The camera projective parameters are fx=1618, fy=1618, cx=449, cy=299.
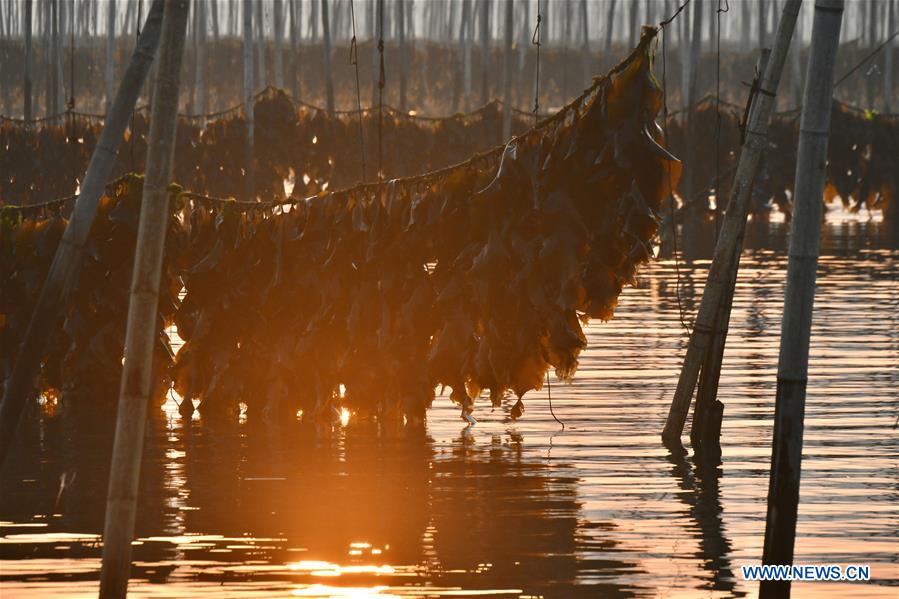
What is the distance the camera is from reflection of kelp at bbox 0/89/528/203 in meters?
35.7

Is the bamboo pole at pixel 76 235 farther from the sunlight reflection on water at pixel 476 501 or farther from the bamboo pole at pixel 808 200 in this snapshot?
the bamboo pole at pixel 808 200

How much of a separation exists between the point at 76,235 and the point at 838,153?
34.5 m

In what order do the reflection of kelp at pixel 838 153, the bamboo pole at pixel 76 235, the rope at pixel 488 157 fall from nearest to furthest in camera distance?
the bamboo pole at pixel 76 235 < the rope at pixel 488 157 < the reflection of kelp at pixel 838 153

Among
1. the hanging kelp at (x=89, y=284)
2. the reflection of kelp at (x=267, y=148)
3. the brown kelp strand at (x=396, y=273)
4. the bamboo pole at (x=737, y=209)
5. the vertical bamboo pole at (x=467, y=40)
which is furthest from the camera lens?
the vertical bamboo pole at (x=467, y=40)

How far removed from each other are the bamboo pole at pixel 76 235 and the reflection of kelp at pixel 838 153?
32925 mm

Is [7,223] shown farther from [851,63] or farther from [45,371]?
[851,63]

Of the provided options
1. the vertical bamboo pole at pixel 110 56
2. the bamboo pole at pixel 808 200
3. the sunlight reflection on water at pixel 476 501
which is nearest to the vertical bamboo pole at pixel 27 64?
the vertical bamboo pole at pixel 110 56

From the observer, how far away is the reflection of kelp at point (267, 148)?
3566 centimetres

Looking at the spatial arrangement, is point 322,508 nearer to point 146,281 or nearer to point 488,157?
point 488,157

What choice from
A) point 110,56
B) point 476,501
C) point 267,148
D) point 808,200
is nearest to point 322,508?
point 476,501

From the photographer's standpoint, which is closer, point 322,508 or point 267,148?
point 322,508

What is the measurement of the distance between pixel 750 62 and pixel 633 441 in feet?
227

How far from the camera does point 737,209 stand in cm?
1043

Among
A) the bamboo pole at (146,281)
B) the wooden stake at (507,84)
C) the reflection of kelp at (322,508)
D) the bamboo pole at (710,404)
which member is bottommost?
the reflection of kelp at (322,508)
